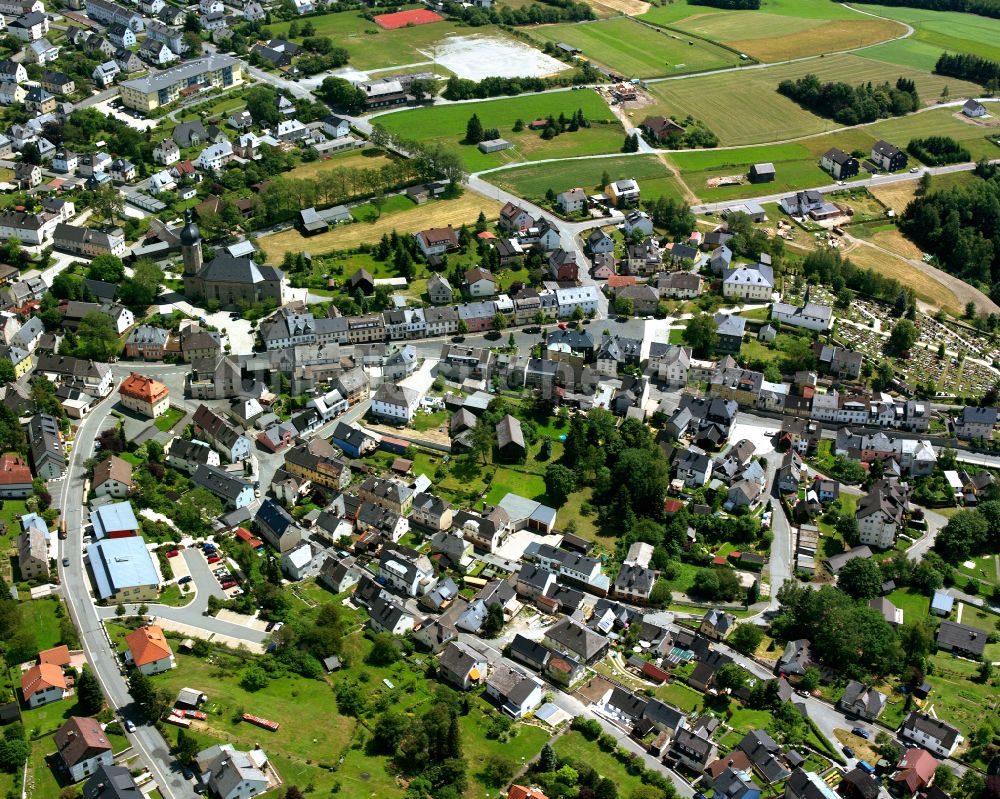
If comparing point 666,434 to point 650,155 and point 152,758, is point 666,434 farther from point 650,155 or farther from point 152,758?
point 650,155

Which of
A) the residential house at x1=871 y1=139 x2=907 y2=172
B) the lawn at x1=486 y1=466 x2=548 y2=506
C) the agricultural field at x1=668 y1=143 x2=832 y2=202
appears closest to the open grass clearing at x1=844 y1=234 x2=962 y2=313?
the agricultural field at x1=668 y1=143 x2=832 y2=202

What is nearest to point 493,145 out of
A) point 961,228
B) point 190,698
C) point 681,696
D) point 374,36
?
point 374,36

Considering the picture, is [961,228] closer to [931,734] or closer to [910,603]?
[910,603]

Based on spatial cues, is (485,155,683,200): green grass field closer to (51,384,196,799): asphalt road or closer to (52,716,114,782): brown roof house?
(51,384,196,799): asphalt road

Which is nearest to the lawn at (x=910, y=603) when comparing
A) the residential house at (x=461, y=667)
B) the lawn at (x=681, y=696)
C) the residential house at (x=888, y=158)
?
the lawn at (x=681, y=696)

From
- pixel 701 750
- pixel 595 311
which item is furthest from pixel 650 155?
pixel 701 750

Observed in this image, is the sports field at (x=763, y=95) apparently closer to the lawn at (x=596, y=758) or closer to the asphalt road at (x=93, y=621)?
the asphalt road at (x=93, y=621)
